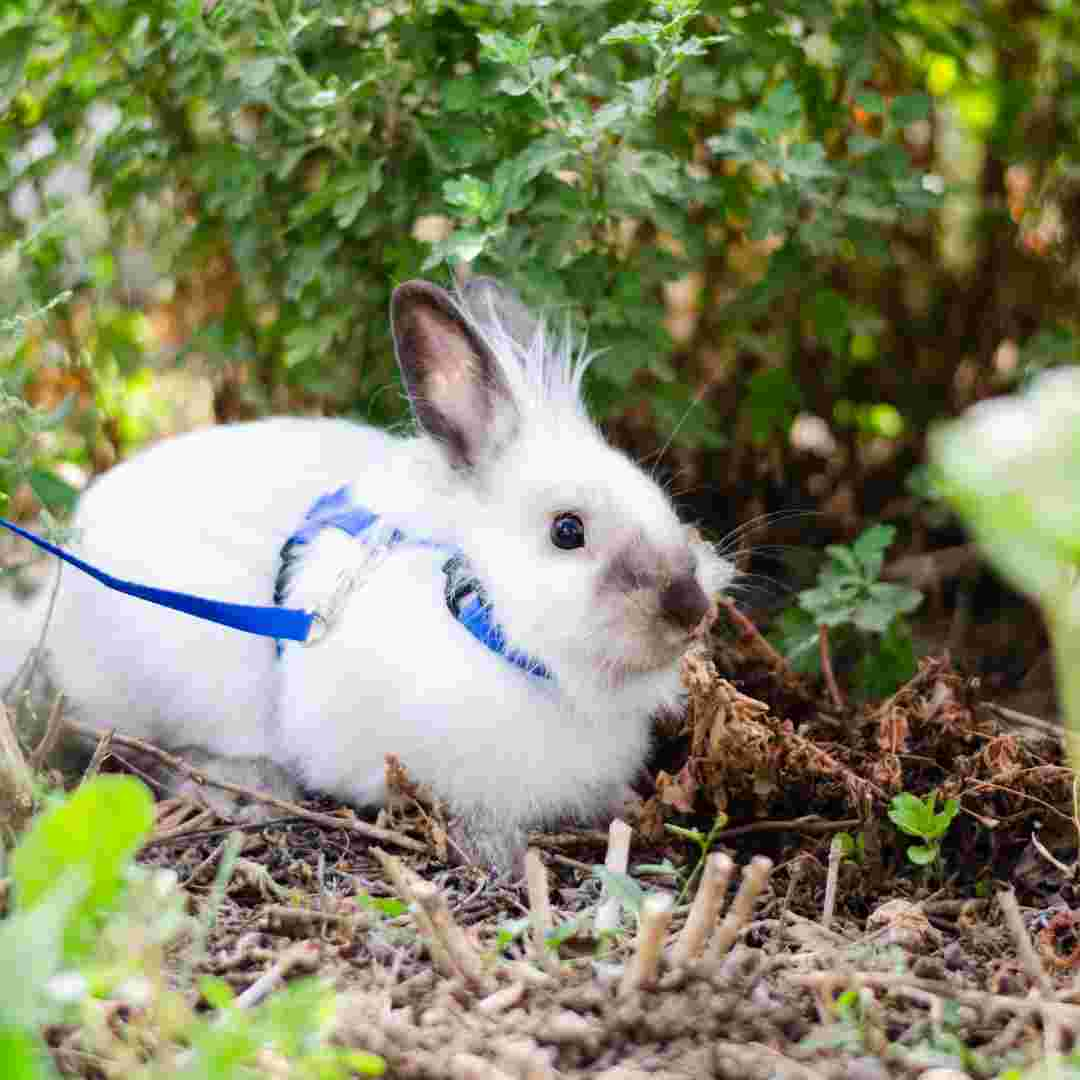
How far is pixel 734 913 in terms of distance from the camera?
216 cm

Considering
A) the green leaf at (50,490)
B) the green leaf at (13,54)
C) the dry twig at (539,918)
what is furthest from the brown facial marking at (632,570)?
the green leaf at (13,54)

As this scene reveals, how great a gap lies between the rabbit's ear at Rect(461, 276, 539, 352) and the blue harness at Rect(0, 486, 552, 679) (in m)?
0.48

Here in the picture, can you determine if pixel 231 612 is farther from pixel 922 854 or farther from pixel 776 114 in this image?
pixel 776 114

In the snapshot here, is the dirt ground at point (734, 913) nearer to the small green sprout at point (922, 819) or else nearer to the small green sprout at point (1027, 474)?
the small green sprout at point (922, 819)

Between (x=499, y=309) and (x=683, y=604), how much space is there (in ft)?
2.75

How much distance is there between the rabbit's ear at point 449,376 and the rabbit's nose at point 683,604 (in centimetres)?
49

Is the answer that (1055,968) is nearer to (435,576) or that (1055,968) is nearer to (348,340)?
(435,576)

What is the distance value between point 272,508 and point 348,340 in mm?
711

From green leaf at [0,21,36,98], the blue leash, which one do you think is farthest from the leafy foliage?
green leaf at [0,21,36,98]

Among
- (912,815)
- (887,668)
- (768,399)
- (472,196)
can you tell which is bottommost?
(887,668)

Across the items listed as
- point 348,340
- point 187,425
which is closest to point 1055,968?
point 348,340

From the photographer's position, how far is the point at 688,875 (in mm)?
2990

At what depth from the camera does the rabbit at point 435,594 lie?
9.29 ft

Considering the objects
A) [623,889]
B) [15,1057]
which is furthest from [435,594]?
[15,1057]
